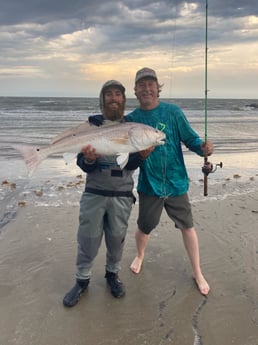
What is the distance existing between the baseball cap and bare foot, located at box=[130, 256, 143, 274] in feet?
7.51

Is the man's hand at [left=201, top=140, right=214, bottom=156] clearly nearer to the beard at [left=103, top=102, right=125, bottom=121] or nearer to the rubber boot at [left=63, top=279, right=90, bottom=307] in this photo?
the beard at [left=103, top=102, right=125, bottom=121]

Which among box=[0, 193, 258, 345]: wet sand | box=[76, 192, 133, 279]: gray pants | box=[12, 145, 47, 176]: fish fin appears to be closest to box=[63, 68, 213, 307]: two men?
box=[76, 192, 133, 279]: gray pants

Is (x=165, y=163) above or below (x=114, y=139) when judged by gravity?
below

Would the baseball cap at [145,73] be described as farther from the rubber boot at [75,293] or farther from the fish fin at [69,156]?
the rubber boot at [75,293]

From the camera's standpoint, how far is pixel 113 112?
4156 millimetres

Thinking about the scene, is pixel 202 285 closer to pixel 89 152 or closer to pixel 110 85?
pixel 89 152

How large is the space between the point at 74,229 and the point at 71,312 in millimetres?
2353

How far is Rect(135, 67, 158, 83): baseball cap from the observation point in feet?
13.8

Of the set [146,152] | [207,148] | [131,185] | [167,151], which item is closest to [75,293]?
[131,185]

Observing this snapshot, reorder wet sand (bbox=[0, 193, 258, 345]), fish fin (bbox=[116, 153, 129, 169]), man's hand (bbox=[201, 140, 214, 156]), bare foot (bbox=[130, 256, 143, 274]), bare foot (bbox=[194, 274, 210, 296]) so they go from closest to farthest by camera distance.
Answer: wet sand (bbox=[0, 193, 258, 345])
fish fin (bbox=[116, 153, 129, 169])
man's hand (bbox=[201, 140, 214, 156])
bare foot (bbox=[194, 274, 210, 296])
bare foot (bbox=[130, 256, 143, 274])

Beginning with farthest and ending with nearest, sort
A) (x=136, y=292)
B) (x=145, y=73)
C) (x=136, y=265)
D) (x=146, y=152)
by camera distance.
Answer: (x=136, y=265) < (x=136, y=292) < (x=145, y=73) < (x=146, y=152)

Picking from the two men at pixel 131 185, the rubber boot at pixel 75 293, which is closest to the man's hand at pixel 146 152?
the two men at pixel 131 185

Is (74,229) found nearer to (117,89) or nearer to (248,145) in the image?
(117,89)

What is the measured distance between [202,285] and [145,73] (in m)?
2.51
